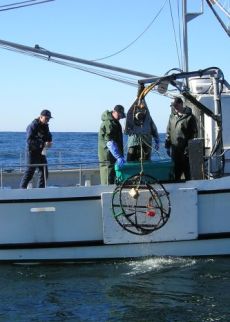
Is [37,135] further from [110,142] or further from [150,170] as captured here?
[150,170]

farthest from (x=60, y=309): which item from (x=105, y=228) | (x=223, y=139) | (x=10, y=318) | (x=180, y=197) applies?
(x=223, y=139)

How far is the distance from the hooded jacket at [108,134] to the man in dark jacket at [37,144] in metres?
0.92

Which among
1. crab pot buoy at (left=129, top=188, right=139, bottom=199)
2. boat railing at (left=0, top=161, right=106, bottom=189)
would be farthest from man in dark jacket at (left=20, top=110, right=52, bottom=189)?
boat railing at (left=0, top=161, right=106, bottom=189)

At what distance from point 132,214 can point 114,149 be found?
3.51 ft

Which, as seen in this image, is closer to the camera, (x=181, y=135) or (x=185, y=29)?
(x=181, y=135)

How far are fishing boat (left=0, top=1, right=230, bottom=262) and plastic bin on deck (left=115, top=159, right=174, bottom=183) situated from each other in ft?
0.05

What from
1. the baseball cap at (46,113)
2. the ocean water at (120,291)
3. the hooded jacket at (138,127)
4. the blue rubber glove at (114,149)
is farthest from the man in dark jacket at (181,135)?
the baseball cap at (46,113)

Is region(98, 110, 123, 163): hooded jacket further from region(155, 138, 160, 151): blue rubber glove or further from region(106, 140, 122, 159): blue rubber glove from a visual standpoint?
region(155, 138, 160, 151): blue rubber glove

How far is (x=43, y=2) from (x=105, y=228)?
419cm

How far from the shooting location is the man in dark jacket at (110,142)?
376 inches

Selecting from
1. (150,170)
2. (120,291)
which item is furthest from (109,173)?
(120,291)

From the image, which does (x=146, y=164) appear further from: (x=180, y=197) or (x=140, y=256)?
(x=140, y=256)

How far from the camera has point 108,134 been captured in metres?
9.59

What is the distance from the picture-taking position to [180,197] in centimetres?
922
